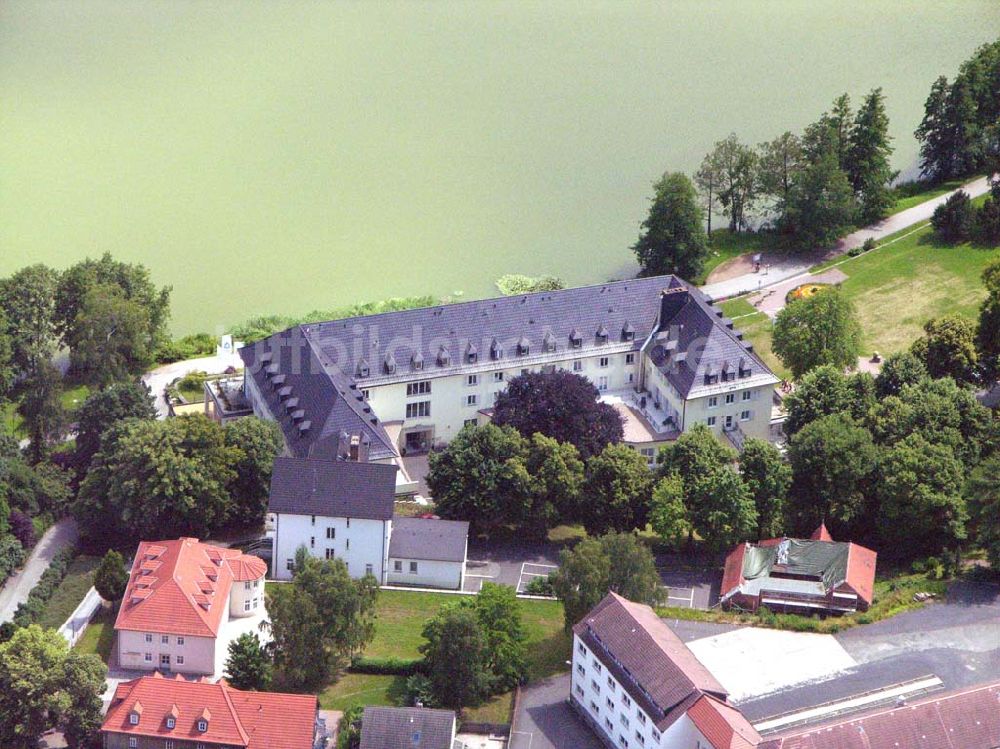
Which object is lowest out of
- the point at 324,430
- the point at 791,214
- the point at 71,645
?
the point at 71,645

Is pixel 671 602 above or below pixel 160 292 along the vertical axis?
below

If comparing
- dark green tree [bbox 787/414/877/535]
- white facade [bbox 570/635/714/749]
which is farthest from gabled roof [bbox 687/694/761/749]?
dark green tree [bbox 787/414/877/535]

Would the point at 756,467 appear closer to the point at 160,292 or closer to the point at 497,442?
the point at 497,442

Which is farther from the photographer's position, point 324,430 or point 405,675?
point 324,430

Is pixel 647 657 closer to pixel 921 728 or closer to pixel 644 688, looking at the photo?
pixel 644 688

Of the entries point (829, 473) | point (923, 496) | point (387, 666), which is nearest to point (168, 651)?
point (387, 666)

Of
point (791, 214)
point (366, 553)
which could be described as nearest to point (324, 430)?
point (366, 553)
